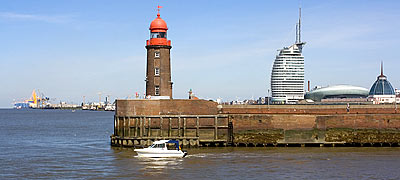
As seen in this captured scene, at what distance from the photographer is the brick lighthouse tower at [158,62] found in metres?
54.6

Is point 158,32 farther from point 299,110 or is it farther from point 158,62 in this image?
point 299,110

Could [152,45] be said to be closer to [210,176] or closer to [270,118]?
[270,118]

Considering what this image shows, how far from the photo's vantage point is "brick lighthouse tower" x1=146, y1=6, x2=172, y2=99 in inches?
2148

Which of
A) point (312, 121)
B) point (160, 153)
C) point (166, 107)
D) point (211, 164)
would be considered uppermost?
point (166, 107)

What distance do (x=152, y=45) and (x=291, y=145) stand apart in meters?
17.8

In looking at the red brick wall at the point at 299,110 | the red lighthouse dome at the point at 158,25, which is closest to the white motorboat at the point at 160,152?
the red brick wall at the point at 299,110

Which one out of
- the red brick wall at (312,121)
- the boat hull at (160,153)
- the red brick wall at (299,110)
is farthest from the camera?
the red brick wall at (299,110)

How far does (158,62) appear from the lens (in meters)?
55.0

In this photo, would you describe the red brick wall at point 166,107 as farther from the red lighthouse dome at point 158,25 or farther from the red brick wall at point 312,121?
the red lighthouse dome at point 158,25

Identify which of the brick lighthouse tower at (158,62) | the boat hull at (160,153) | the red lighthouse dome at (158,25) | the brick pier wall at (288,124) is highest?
the red lighthouse dome at (158,25)

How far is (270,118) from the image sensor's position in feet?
172

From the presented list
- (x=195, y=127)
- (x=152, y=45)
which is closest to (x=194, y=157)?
(x=195, y=127)

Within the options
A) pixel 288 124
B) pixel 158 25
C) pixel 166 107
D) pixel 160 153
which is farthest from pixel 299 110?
pixel 160 153

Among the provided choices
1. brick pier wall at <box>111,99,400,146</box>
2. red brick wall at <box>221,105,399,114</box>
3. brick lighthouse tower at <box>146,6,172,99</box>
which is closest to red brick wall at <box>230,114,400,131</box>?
brick pier wall at <box>111,99,400,146</box>
